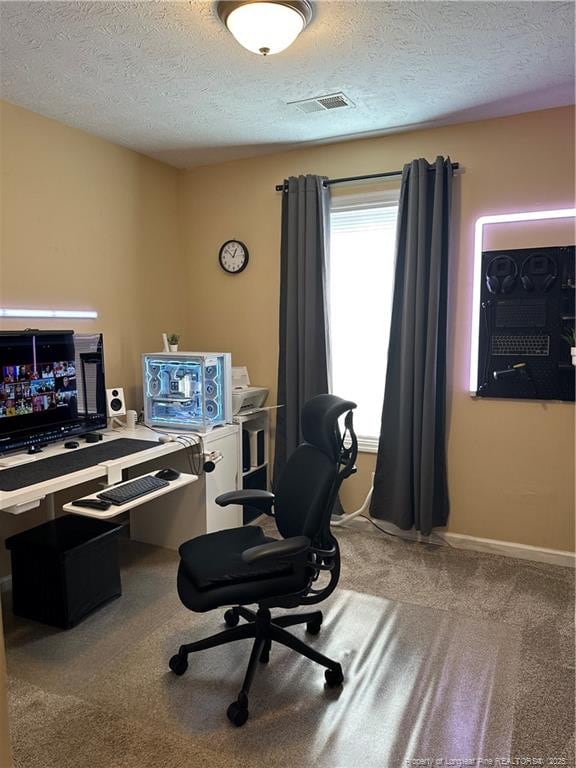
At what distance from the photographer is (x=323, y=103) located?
2912 millimetres

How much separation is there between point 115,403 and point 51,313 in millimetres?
651

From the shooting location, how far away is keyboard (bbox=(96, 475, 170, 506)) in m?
2.35

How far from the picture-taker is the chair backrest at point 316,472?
203 cm

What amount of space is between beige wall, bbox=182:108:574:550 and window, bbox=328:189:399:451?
0.83ft

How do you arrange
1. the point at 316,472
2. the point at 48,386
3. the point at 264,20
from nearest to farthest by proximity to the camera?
the point at 264,20 < the point at 316,472 < the point at 48,386

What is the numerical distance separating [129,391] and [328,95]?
89.9 inches

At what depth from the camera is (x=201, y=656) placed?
2297 mm

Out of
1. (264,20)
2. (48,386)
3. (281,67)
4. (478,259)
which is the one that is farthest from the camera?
(478,259)

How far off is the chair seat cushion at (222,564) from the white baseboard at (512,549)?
66.3 inches

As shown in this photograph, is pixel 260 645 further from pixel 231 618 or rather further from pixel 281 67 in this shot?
pixel 281 67

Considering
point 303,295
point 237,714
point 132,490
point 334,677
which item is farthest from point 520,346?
point 237,714

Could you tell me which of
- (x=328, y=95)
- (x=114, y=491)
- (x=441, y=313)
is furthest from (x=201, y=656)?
(x=328, y=95)

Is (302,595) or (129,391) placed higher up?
(129,391)

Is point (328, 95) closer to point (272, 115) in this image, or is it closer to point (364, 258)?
point (272, 115)
